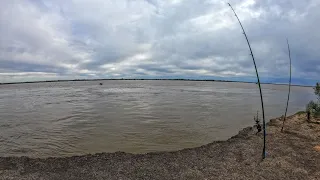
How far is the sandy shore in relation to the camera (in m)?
10.1

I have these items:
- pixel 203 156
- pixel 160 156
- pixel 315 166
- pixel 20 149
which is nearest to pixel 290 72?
pixel 315 166

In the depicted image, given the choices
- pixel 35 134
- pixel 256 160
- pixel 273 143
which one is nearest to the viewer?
pixel 256 160

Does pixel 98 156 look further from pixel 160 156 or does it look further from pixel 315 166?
pixel 315 166

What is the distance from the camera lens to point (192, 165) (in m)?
11.3

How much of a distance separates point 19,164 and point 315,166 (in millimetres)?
13295

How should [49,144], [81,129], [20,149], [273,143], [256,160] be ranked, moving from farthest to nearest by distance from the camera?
[81,129], [49,144], [20,149], [273,143], [256,160]

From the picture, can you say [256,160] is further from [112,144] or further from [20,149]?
[20,149]

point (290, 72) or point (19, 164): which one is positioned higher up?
point (290, 72)

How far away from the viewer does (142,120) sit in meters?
26.0

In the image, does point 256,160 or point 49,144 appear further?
point 49,144

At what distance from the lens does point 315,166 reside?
1094cm

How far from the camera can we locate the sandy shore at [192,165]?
33.1 feet

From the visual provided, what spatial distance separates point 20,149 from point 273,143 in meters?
15.5

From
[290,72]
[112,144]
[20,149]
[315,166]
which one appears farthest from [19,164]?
[290,72]
